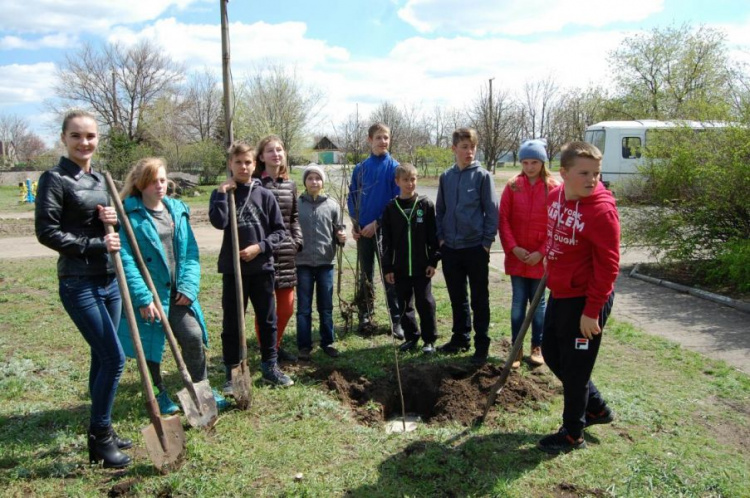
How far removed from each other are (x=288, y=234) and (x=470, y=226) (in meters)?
1.59

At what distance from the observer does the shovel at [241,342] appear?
3.88 metres

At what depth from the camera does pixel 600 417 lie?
3650 mm

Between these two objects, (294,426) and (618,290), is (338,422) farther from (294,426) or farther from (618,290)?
(618,290)

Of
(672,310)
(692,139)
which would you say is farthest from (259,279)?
(692,139)

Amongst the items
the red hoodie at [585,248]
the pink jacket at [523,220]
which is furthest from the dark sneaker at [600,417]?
the pink jacket at [523,220]

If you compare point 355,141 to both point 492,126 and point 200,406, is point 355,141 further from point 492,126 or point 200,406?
point 492,126

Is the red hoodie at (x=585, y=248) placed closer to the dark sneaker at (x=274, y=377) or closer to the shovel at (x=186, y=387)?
the dark sneaker at (x=274, y=377)

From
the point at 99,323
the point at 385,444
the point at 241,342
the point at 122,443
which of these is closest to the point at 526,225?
the point at 385,444

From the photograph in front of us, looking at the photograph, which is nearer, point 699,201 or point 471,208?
point 471,208

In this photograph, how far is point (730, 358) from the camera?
502 centimetres

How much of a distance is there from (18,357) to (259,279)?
8.77 ft

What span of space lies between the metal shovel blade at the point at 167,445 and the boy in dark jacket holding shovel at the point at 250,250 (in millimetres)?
883

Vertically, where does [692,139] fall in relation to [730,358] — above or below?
above

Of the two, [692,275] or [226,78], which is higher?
[226,78]
